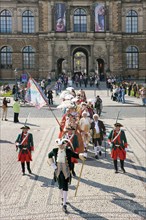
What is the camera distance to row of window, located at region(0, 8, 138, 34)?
54844 millimetres

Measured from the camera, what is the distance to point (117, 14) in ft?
182

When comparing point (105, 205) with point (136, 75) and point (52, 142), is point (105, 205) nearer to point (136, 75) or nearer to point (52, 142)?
point (52, 142)

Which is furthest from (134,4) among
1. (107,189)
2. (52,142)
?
(107,189)

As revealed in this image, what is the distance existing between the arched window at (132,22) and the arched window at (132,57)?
238 centimetres

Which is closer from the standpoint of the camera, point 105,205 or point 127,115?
point 105,205

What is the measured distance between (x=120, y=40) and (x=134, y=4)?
5.51m

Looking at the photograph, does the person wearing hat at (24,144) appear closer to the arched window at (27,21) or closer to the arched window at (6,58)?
the arched window at (6,58)

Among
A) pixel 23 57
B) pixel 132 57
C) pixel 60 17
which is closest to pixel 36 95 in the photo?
pixel 60 17

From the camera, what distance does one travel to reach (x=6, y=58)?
57.0 m

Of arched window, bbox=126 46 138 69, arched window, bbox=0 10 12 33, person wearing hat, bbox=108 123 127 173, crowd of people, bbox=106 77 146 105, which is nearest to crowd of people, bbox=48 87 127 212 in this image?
person wearing hat, bbox=108 123 127 173

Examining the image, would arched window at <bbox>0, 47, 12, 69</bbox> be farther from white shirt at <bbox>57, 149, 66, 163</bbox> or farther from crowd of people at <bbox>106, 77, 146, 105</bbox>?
white shirt at <bbox>57, 149, 66, 163</bbox>

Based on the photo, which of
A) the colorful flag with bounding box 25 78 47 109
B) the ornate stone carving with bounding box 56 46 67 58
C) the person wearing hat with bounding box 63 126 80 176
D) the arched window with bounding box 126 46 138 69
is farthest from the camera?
the arched window with bounding box 126 46 138 69

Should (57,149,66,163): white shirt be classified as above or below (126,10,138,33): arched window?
below

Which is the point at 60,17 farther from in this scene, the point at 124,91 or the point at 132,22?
the point at 124,91
